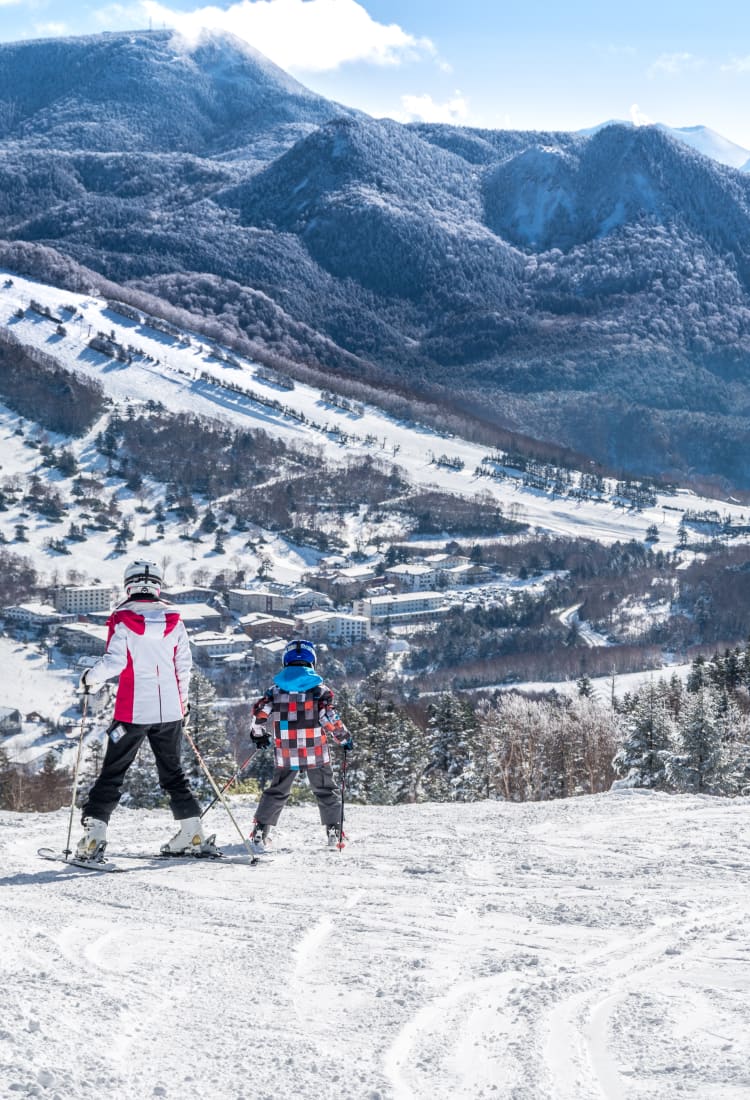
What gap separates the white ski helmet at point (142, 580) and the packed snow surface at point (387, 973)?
172 cm

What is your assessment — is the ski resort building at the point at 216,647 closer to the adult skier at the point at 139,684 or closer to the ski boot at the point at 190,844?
the ski boot at the point at 190,844

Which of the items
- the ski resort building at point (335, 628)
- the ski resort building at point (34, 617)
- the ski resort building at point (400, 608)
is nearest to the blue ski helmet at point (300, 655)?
the ski resort building at point (34, 617)

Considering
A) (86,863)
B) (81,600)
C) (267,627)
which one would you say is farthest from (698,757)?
(81,600)

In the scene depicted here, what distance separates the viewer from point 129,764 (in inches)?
291

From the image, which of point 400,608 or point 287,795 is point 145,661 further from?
point 400,608

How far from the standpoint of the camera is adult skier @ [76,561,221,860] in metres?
7.19

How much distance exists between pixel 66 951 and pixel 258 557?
10675 centimetres

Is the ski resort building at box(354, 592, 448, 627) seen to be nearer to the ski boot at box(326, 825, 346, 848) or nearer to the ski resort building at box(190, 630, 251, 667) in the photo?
the ski resort building at box(190, 630, 251, 667)

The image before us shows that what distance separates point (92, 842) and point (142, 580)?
1669mm

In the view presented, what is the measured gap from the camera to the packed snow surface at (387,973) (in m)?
3.61

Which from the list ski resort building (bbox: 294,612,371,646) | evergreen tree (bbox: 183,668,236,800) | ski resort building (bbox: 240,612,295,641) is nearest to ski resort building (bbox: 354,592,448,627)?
ski resort building (bbox: 294,612,371,646)

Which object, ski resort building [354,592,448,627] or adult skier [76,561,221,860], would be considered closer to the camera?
adult skier [76,561,221,860]

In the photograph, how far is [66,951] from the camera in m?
4.85

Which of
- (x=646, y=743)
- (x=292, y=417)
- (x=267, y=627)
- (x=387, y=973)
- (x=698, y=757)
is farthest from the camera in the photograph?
(x=292, y=417)
